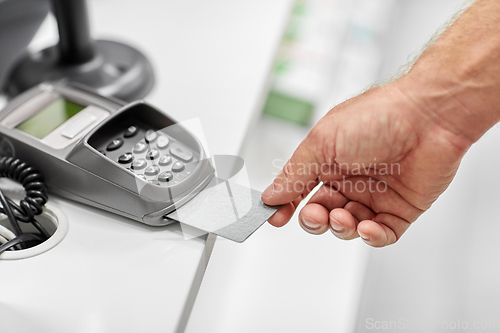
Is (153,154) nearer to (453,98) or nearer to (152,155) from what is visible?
(152,155)

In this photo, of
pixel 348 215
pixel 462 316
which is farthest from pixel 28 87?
pixel 462 316

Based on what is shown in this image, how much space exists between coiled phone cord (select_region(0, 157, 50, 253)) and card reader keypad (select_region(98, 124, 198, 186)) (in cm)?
8

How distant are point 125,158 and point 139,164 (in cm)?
2

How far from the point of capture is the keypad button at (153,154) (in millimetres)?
488

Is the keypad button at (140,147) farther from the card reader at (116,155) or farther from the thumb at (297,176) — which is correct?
the thumb at (297,176)

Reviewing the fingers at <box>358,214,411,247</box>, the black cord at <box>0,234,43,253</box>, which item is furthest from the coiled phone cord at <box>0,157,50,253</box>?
the fingers at <box>358,214,411,247</box>

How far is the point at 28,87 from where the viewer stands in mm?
635

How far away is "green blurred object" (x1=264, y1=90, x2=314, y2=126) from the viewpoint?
4.08ft

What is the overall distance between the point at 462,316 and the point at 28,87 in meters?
0.70

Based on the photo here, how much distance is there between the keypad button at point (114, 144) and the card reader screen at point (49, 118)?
0.23 ft

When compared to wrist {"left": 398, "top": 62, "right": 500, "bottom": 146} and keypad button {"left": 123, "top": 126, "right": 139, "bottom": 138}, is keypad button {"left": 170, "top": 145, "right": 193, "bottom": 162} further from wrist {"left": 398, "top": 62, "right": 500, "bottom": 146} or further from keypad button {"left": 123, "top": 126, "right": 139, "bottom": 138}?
wrist {"left": 398, "top": 62, "right": 500, "bottom": 146}

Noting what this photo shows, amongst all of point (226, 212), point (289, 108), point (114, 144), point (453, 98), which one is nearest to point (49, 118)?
point (114, 144)

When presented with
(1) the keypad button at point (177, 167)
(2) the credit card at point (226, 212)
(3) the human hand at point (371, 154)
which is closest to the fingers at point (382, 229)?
(3) the human hand at point (371, 154)

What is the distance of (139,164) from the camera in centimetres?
47
